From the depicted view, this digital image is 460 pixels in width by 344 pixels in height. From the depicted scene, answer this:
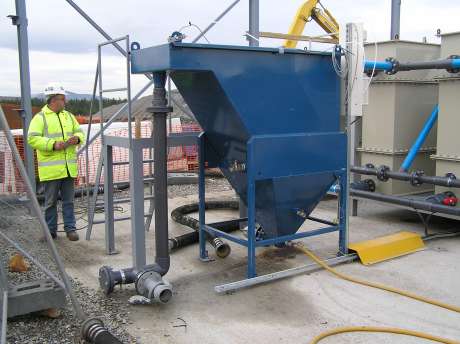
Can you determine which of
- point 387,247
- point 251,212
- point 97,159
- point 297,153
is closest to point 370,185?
point 387,247

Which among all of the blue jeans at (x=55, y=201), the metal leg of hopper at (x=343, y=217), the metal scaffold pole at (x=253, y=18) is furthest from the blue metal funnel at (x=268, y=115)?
the metal scaffold pole at (x=253, y=18)

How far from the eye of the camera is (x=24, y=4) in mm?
6801

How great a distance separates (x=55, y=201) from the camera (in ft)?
19.4

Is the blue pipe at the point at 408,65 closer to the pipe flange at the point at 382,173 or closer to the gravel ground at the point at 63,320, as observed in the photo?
the pipe flange at the point at 382,173

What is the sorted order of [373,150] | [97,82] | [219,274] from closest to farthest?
[219,274] → [97,82] → [373,150]

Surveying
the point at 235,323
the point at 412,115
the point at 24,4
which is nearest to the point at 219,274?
the point at 235,323

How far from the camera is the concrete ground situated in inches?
140

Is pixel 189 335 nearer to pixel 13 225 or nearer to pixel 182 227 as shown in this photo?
pixel 182 227

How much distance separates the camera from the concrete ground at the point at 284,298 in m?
3.55

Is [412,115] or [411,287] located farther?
[412,115]

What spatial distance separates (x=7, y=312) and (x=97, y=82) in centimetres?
286

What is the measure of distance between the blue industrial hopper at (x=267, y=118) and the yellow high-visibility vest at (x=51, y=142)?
6.21ft

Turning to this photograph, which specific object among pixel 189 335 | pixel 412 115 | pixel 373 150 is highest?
pixel 412 115

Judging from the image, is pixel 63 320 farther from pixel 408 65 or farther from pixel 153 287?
pixel 408 65
